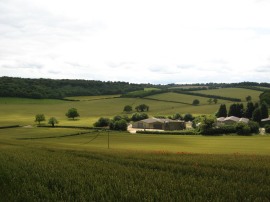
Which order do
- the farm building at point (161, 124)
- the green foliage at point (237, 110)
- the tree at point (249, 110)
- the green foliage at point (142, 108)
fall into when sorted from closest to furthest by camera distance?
the farm building at point (161, 124)
the tree at point (249, 110)
the green foliage at point (237, 110)
the green foliage at point (142, 108)

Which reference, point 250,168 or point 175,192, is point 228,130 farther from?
point 175,192

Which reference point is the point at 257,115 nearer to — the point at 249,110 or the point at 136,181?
the point at 249,110

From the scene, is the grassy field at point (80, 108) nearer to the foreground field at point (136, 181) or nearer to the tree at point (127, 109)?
the tree at point (127, 109)

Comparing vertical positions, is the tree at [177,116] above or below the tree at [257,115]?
below

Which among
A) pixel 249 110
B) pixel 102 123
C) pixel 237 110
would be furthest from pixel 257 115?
pixel 102 123

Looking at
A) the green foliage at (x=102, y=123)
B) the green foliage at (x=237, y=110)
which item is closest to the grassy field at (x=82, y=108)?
the green foliage at (x=237, y=110)

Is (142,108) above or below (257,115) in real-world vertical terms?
below

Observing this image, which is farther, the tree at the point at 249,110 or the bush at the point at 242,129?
the tree at the point at 249,110

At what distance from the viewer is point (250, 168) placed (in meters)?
24.0

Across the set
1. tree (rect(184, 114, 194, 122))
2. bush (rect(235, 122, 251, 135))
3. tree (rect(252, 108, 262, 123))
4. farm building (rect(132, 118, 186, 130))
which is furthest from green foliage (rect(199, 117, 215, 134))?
tree (rect(184, 114, 194, 122))

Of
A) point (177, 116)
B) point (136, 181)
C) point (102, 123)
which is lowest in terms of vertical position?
point (102, 123)

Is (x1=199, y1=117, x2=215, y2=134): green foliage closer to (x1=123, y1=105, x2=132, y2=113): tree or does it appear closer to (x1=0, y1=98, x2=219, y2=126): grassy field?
(x1=0, y1=98, x2=219, y2=126): grassy field

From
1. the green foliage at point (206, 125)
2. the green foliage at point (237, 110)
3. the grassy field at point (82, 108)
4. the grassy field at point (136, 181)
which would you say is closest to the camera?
the grassy field at point (136, 181)

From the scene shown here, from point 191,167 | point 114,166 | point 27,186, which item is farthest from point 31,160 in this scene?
point 191,167
